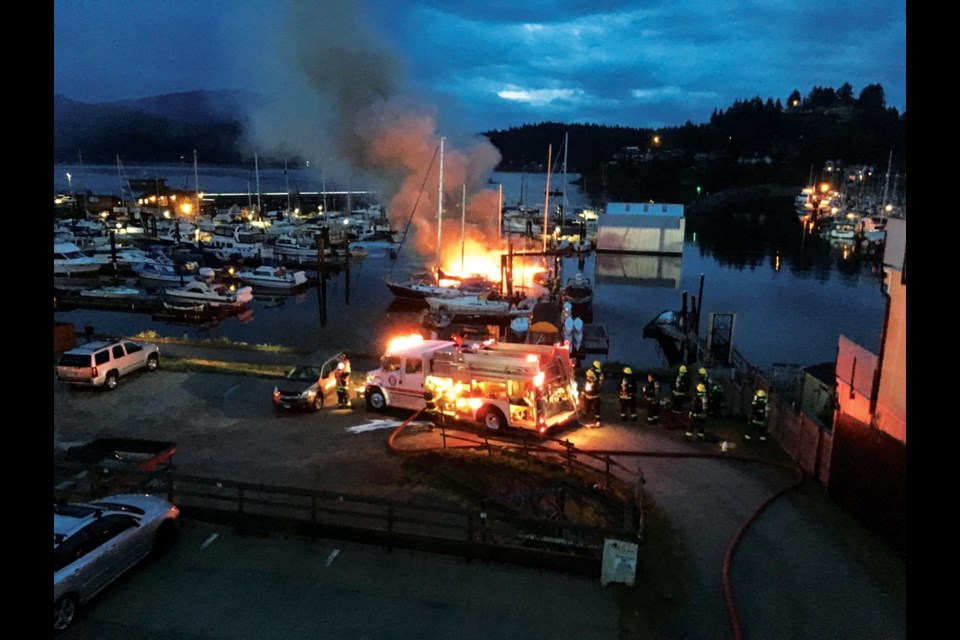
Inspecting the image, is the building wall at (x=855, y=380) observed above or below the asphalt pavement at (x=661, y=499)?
above

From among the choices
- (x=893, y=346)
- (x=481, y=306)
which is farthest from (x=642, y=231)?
(x=893, y=346)

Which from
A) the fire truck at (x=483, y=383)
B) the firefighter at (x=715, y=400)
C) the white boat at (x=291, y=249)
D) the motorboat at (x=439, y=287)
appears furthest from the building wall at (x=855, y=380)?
the white boat at (x=291, y=249)

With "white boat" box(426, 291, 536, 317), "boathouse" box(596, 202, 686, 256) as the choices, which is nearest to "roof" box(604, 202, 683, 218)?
"boathouse" box(596, 202, 686, 256)

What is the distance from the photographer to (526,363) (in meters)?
13.3

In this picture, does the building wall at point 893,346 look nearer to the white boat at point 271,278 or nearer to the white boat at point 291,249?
the white boat at point 271,278

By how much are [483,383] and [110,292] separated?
38067 millimetres

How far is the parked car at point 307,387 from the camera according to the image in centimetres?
1541

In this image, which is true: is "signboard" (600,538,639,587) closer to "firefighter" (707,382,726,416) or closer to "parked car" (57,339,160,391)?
"firefighter" (707,382,726,416)

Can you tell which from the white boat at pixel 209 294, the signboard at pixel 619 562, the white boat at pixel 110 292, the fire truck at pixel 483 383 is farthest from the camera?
the white boat at pixel 110 292

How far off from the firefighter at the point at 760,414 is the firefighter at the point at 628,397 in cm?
242

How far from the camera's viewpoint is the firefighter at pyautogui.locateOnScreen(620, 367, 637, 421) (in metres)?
14.7
